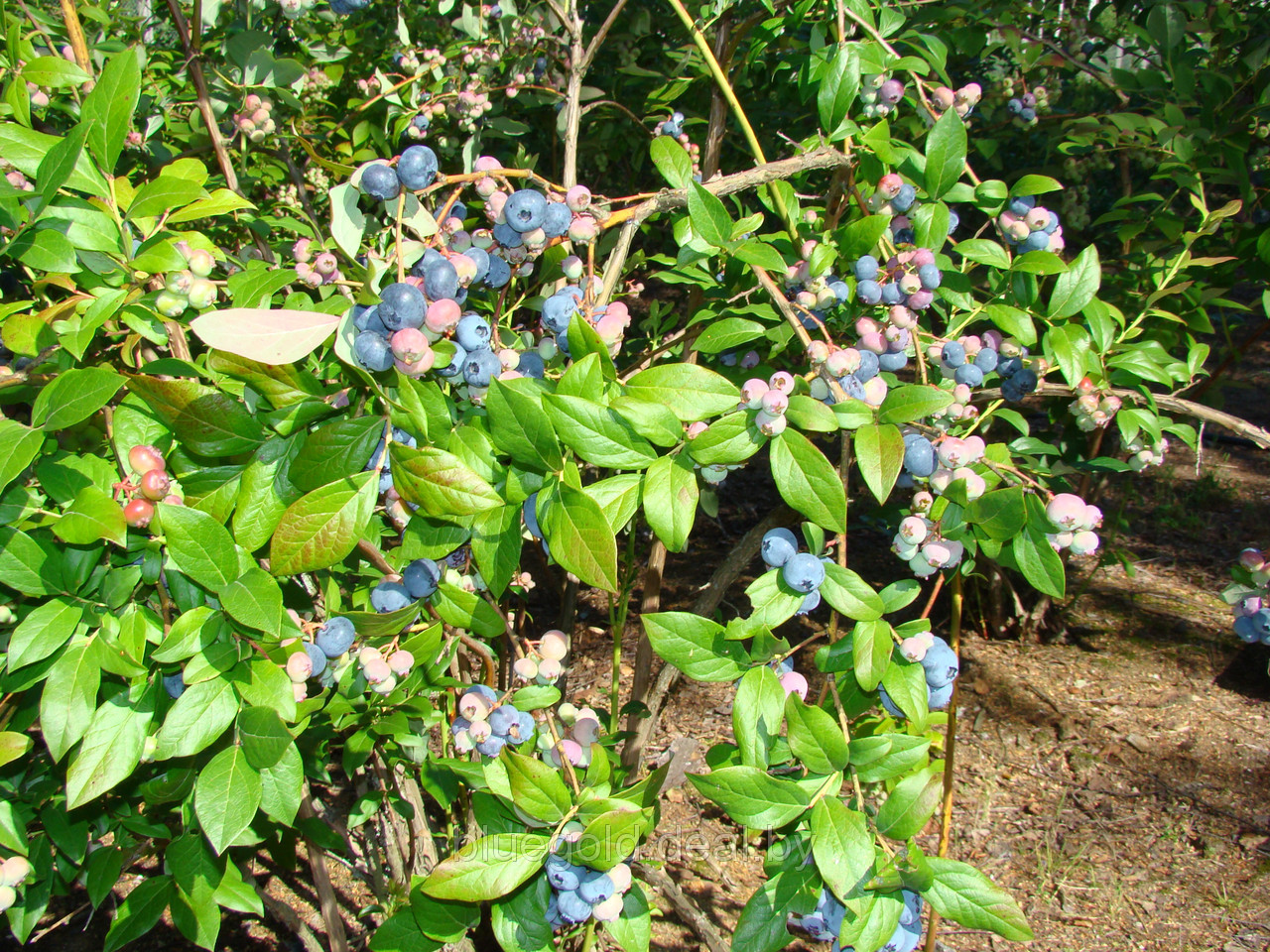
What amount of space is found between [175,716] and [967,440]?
0.84m

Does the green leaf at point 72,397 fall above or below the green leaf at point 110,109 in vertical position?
below

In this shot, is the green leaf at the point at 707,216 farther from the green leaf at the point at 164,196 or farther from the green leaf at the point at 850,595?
the green leaf at the point at 164,196

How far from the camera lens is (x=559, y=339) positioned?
37.6 inches

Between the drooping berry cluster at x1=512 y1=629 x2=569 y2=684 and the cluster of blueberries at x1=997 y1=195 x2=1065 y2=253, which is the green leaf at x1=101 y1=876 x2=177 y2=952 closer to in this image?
the drooping berry cluster at x1=512 y1=629 x2=569 y2=684

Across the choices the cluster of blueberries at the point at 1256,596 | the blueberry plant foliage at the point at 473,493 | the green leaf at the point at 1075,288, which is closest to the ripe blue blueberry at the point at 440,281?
the blueberry plant foliage at the point at 473,493

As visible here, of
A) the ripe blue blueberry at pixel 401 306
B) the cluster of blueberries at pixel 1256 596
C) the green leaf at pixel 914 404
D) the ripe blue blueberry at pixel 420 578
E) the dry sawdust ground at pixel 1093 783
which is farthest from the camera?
the dry sawdust ground at pixel 1093 783

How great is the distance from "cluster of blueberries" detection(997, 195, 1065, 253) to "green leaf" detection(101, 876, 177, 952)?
1466 millimetres

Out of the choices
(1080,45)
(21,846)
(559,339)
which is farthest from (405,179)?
(1080,45)

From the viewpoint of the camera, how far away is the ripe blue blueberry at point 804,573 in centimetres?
85

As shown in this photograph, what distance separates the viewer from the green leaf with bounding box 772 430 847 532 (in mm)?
779

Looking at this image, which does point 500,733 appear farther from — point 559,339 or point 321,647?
point 559,339

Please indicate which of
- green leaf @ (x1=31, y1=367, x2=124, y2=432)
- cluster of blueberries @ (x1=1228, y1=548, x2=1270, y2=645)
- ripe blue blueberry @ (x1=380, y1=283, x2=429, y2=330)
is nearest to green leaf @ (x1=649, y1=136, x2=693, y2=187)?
ripe blue blueberry @ (x1=380, y1=283, x2=429, y2=330)

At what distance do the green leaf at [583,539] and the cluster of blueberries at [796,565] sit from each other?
0.20m

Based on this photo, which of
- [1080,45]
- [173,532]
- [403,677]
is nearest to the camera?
[173,532]
